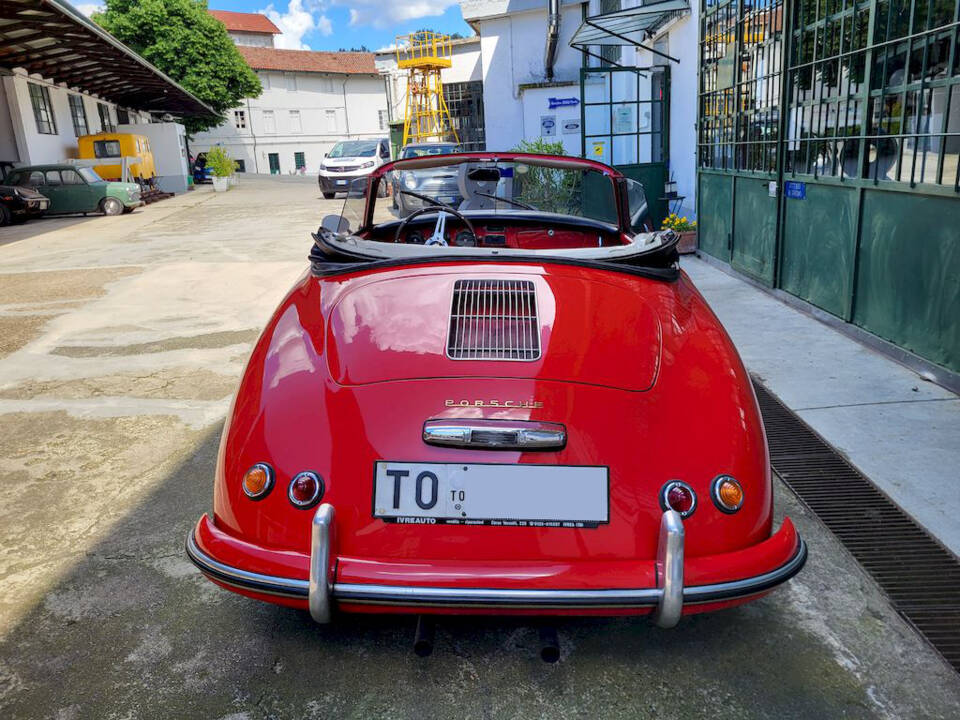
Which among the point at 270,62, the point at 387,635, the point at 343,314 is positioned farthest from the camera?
the point at 270,62

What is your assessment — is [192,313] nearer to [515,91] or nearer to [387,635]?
[387,635]

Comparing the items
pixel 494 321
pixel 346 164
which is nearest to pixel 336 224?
pixel 494 321

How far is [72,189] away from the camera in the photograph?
20.4m

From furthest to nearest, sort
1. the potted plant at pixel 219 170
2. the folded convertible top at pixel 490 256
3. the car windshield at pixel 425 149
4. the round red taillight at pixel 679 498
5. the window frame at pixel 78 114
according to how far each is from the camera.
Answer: the potted plant at pixel 219 170
the window frame at pixel 78 114
the car windshield at pixel 425 149
the folded convertible top at pixel 490 256
the round red taillight at pixel 679 498

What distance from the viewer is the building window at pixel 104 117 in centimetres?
3123

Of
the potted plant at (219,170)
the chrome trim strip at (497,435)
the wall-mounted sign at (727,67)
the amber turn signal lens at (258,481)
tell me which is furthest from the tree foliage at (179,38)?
the chrome trim strip at (497,435)

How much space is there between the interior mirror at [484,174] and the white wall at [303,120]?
57455 mm

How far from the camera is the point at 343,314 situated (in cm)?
246

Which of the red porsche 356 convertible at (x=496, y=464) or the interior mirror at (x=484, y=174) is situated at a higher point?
the interior mirror at (x=484, y=174)

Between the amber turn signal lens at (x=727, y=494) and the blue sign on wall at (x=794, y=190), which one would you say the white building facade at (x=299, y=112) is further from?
the amber turn signal lens at (x=727, y=494)

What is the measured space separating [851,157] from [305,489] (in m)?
4.95

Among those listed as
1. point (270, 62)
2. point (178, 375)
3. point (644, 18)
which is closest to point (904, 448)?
point (178, 375)

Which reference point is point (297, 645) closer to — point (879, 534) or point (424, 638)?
point (424, 638)

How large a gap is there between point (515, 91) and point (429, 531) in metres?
23.7
